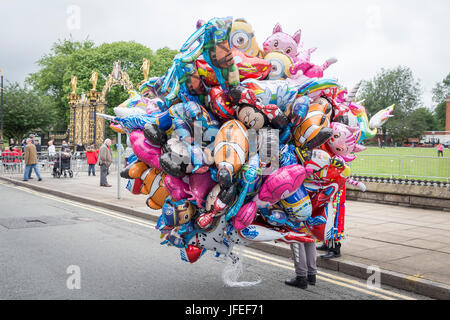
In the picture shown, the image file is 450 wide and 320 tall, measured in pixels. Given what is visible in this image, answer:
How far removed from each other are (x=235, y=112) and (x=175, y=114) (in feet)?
1.83

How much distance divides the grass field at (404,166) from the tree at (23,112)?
40.2 meters

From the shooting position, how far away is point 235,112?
3959 millimetres

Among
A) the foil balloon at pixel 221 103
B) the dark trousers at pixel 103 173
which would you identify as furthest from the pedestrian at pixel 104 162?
the foil balloon at pixel 221 103

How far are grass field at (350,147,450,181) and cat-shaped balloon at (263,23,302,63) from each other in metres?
8.12

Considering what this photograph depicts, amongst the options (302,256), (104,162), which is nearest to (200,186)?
(302,256)

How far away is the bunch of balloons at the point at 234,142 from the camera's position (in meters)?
3.75

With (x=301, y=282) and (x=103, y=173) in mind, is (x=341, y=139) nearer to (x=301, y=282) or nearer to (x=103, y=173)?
(x=301, y=282)

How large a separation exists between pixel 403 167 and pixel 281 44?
8878mm

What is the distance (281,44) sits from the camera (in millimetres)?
4590

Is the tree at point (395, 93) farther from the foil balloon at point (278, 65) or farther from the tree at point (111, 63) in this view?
the foil balloon at point (278, 65)

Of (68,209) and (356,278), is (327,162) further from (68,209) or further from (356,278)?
(68,209)

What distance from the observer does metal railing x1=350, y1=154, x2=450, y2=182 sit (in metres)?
11.2

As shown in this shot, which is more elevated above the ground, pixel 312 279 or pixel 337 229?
A: pixel 337 229

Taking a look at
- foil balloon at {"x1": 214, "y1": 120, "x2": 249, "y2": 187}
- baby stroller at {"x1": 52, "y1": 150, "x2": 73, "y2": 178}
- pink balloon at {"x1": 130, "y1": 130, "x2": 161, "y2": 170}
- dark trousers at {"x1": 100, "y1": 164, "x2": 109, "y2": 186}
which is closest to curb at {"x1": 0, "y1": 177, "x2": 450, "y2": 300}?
foil balloon at {"x1": 214, "y1": 120, "x2": 249, "y2": 187}
